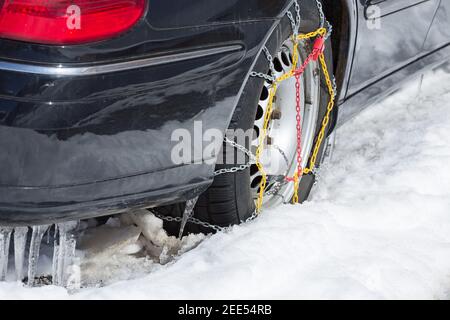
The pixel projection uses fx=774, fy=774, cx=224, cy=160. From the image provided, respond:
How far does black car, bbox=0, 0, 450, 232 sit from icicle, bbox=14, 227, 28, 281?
25cm

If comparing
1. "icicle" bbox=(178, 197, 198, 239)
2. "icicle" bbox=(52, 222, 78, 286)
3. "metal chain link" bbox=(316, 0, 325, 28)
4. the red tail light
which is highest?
"metal chain link" bbox=(316, 0, 325, 28)

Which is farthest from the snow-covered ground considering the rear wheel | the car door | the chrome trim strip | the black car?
the chrome trim strip

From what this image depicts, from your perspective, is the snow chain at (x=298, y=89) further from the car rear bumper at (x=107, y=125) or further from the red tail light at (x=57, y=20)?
the red tail light at (x=57, y=20)

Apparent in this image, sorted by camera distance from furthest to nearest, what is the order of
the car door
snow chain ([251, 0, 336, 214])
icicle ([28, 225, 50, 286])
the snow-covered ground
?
the car door → snow chain ([251, 0, 336, 214]) → icicle ([28, 225, 50, 286]) → the snow-covered ground

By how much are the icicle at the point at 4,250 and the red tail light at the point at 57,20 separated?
2.21 feet

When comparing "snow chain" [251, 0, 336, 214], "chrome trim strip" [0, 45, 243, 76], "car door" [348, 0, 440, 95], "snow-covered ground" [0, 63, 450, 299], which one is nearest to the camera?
"chrome trim strip" [0, 45, 243, 76]

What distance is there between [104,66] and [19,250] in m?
0.75

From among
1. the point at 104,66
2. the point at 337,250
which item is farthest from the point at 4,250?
the point at 337,250

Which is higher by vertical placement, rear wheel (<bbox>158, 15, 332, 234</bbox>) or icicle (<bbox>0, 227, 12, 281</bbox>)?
rear wheel (<bbox>158, 15, 332, 234</bbox>)

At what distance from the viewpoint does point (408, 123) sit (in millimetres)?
3846

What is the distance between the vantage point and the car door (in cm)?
310

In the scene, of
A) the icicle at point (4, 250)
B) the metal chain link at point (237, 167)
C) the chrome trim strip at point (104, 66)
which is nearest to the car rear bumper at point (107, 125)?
the chrome trim strip at point (104, 66)

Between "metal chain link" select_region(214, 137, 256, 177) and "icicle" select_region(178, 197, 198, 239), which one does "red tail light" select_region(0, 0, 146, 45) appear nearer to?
"metal chain link" select_region(214, 137, 256, 177)

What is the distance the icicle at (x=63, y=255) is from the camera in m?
2.50
